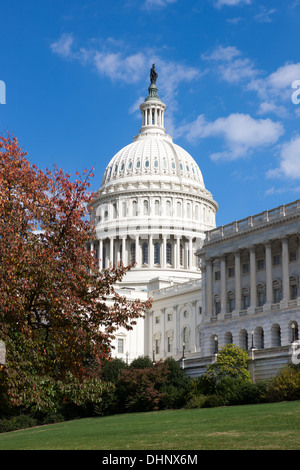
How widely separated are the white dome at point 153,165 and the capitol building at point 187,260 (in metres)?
0.23

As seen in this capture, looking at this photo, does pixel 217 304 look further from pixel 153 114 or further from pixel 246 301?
pixel 153 114

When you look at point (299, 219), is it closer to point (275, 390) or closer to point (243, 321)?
point (243, 321)

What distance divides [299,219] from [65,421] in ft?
116

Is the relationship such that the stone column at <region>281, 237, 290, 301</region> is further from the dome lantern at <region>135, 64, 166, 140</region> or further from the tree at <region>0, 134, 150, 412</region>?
the dome lantern at <region>135, 64, 166, 140</region>

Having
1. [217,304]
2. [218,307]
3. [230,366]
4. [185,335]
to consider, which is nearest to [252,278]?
[218,307]

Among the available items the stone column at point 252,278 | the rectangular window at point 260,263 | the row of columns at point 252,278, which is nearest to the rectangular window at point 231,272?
the row of columns at point 252,278

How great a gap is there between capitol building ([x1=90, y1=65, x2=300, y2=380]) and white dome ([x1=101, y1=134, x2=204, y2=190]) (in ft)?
0.77

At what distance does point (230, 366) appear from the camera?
63.8 metres

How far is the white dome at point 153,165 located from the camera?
506 feet

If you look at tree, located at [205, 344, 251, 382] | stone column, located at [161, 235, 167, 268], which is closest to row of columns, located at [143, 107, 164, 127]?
stone column, located at [161, 235, 167, 268]

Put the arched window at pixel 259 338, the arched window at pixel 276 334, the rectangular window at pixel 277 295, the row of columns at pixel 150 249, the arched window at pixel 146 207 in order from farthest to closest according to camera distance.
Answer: the arched window at pixel 146 207, the row of columns at pixel 150 249, the rectangular window at pixel 277 295, the arched window at pixel 259 338, the arched window at pixel 276 334

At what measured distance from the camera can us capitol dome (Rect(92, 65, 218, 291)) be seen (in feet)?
478

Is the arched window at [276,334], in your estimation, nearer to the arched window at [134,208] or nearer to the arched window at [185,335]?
the arched window at [185,335]
